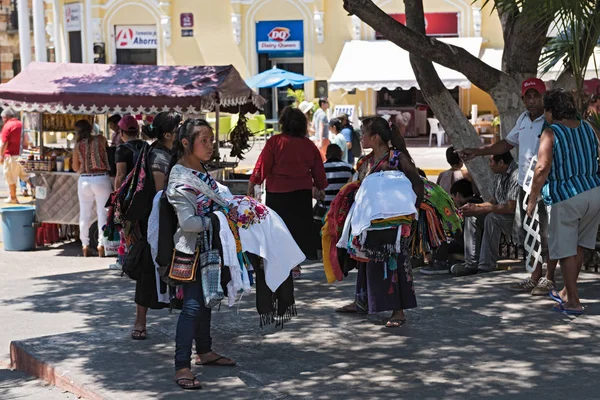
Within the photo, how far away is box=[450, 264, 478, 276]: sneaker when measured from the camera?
31.4 feet

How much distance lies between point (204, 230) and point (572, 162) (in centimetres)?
320

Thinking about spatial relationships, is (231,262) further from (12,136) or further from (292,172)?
(12,136)

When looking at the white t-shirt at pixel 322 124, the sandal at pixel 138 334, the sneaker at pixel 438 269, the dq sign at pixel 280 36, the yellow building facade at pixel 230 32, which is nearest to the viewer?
the sandal at pixel 138 334

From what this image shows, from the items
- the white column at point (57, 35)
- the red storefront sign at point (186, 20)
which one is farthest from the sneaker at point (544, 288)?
the white column at point (57, 35)

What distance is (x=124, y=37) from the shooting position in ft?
110

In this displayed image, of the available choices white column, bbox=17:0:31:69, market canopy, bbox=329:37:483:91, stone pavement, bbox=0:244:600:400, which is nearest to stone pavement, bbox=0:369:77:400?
stone pavement, bbox=0:244:600:400

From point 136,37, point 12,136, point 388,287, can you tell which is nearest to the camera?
point 388,287

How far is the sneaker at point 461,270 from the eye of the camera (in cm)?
957

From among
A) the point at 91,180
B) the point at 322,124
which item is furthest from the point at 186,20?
the point at 91,180

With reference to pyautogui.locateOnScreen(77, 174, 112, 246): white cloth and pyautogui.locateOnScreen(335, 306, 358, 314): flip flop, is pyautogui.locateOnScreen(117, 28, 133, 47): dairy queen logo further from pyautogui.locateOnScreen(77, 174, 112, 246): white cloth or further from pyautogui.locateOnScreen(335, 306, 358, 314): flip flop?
pyautogui.locateOnScreen(335, 306, 358, 314): flip flop

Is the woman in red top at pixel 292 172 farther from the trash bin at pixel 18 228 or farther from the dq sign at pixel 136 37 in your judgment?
the dq sign at pixel 136 37

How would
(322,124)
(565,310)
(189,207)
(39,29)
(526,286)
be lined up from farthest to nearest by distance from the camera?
(39,29) → (322,124) → (526,286) → (565,310) → (189,207)

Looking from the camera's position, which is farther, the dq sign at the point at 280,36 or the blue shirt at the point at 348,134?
the dq sign at the point at 280,36

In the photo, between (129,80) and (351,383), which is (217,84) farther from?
(351,383)
